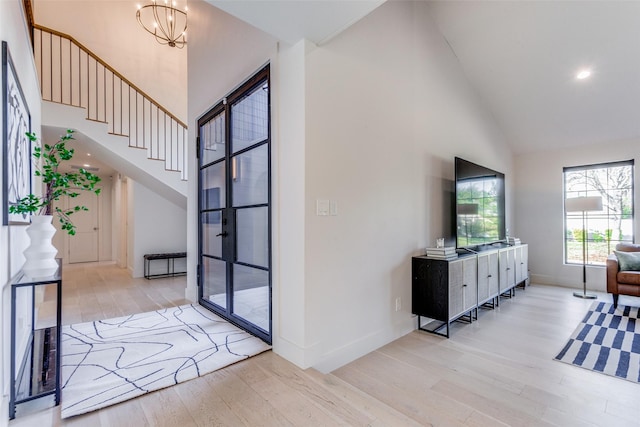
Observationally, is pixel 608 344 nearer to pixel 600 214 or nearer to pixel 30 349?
pixel 600 214

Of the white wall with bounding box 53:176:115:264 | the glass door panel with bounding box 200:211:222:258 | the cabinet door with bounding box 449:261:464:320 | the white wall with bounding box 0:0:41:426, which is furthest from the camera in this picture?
the white wall with bounding box 53:176:115:264

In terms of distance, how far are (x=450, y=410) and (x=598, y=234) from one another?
17.1 ft

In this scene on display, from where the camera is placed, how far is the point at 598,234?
5137 mm

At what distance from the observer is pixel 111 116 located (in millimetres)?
5035

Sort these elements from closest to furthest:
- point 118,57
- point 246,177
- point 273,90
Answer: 1. point 273,90
2. point 246,177
3. point 118,57

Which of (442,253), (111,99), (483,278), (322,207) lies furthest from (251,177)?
(111,99)

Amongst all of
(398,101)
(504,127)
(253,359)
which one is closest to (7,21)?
(253,359)

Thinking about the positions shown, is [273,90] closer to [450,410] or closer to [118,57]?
[450,410]

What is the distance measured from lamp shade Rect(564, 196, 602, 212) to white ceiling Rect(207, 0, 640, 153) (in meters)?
A: 1.15

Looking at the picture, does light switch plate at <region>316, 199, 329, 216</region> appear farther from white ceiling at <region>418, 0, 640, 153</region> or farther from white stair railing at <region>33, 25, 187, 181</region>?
white stair railing at <region>33, 25, 187, 181</region>

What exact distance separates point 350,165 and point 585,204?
432 cm

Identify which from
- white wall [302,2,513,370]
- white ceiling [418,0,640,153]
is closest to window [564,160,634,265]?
white ceiling [418,0,640,153]

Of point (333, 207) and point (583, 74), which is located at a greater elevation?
point (583, 74)

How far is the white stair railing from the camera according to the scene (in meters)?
4.77
